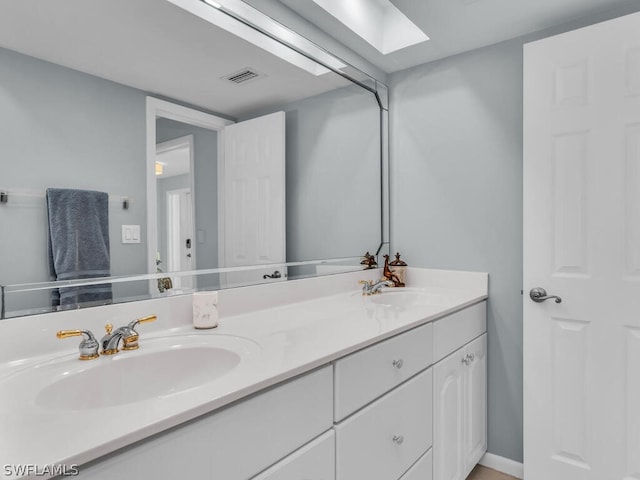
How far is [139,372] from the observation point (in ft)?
3.24

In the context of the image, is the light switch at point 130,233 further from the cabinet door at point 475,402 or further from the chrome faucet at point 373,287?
the cabinet door at point 475,402

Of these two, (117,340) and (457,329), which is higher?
(117,340)

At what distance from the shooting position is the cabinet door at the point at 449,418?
1.53 meters

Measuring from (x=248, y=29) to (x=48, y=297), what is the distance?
117 cm

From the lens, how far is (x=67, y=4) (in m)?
1.01

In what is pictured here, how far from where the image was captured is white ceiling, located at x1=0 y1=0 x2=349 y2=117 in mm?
959

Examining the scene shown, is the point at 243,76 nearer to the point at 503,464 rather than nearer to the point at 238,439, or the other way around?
the point at 238,439

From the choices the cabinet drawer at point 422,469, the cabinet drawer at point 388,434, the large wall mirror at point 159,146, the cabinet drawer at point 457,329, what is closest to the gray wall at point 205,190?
the large wall mirror at point 159,146

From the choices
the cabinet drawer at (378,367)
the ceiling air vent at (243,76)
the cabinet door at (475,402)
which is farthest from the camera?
the cabinet door at (475,402)

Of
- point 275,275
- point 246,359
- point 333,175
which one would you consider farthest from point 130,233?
point 333,175

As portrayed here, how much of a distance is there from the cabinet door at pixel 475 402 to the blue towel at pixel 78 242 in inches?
60.0

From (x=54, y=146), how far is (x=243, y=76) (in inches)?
29.2

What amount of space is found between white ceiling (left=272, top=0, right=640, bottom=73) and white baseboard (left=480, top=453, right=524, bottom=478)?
2109 mm

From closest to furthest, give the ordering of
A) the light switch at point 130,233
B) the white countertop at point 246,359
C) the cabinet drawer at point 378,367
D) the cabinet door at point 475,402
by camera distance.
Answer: the white countertop at point 246,359, the cabinet drawer at point 378,367, the light switch at point 130,233, the cabinet door at point 475,402
